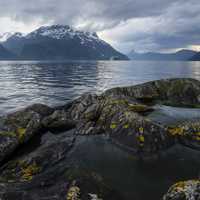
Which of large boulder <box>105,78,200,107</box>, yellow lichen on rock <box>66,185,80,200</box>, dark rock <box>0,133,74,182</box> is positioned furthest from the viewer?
large boulder <box>105,78,200,107</box>

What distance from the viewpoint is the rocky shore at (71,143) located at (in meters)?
6.00

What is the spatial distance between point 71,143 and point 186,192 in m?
5.61

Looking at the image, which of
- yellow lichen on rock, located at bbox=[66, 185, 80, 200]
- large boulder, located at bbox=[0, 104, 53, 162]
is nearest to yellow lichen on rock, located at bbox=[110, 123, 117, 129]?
large boulder, located at bbox=[0, 104, 53, 162]

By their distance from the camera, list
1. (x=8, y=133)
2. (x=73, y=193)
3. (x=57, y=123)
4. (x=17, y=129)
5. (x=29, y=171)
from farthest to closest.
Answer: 1. (x=57, y=123)
2. (x=17, y=129)
3. (x=8, y=133)
4. (x=29, y=171)
5. (x=73, y=193)

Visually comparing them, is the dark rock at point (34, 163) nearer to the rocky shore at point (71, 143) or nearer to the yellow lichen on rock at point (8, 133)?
the rocky shore at point (71, 143)

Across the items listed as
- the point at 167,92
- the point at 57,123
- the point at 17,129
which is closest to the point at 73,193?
the point at 17,129

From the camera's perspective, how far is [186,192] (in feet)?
17.0

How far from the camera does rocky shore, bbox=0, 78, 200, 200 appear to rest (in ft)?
19.7

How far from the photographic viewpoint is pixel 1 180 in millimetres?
7176

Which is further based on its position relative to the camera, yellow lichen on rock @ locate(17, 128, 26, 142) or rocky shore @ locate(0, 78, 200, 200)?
yellow lichen on rock @ locate(17, 128, 26, 142)

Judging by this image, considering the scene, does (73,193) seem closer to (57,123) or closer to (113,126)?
(113,126)

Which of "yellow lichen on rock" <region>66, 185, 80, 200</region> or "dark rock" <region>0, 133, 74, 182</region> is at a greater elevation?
"yellow lichen on rock" <region>66, 185, 80, 200</region>

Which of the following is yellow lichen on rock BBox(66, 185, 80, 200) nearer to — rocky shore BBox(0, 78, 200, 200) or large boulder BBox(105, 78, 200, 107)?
rocky shore BBox(0, 78, 200, 200)

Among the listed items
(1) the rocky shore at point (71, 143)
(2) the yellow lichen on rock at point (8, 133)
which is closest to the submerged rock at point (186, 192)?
(1) the rocky shore at point (71, 143)
